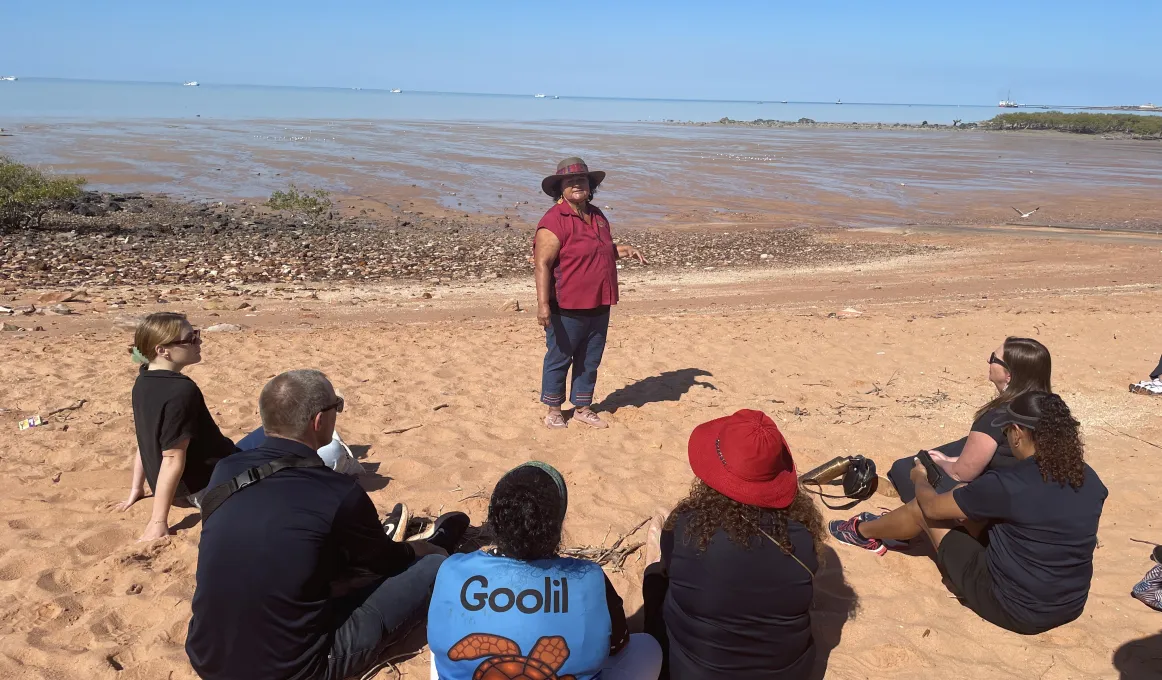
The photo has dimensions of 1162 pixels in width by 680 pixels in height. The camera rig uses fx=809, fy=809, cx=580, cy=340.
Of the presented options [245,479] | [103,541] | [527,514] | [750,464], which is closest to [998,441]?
[750,464]

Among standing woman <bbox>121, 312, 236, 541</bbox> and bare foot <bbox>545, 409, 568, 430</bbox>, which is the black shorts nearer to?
bare foot <bbox>545, 409, 568, 430</bbox>

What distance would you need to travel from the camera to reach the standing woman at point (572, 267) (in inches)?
217

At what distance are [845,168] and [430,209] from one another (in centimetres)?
2349

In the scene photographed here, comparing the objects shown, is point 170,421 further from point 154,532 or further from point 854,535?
point 854,535

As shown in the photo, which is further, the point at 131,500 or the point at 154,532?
the point at 131,500

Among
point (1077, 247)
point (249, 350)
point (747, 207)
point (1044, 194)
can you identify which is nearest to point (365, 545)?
point (249, 350)

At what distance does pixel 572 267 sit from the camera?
→ 18.3 ft

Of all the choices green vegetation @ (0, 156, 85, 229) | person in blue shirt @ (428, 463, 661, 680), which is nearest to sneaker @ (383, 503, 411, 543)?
person in blue shirt @ (428, 463, 661, 680)

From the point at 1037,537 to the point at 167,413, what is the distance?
4.00 m

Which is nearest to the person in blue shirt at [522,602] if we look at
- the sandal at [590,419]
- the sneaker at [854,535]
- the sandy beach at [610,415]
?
the sandy beach at [610,415]

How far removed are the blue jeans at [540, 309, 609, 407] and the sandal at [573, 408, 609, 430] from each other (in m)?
0.07

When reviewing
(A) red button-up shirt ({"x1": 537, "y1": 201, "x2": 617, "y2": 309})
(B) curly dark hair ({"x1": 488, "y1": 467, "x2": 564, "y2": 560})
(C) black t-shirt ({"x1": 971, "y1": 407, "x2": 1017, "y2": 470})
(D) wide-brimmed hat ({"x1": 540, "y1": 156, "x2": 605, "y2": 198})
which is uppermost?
(D) wide-brimmed hat ({"x1": 540, "y1": 156, "x2": 605, "y2": 198})

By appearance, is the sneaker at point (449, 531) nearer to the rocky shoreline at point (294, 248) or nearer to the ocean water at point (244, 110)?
the rocky shoreline at point (294, 248)

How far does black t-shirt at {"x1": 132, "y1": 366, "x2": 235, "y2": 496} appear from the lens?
3998 mm
